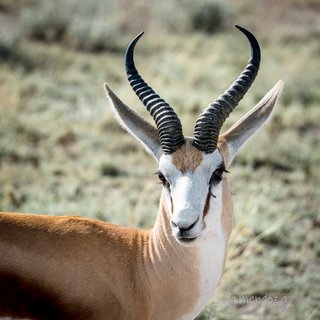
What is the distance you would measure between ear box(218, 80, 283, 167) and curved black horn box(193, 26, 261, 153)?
0.15m

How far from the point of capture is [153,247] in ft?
17.2

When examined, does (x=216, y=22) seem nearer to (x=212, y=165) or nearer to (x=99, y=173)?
(x=99, y=173)

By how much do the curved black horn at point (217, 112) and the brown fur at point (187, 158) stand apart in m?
A: 0.05

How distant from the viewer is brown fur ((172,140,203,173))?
4.81 meters

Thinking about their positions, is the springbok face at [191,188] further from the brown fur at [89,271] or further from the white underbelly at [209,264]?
the brown fur at [89,271]

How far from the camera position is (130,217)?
8352mm

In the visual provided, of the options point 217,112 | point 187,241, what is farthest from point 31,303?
point 217,112

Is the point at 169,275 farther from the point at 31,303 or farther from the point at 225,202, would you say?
the point at 31,303

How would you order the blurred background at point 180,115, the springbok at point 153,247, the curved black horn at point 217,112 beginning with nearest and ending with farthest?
the springbok at point 153,247 < the curved black horn at point 217,112 < the blurred background at point 180,115

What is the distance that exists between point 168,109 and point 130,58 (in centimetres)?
60

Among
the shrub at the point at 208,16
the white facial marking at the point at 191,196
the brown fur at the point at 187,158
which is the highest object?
the shrub at the point at 208,16

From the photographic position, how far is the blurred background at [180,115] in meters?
7.60

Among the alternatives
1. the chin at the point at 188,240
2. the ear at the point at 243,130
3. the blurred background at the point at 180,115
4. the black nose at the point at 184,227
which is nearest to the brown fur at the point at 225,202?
the ear at the point at 243,130

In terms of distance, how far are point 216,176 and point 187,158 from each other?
0.25 meters
